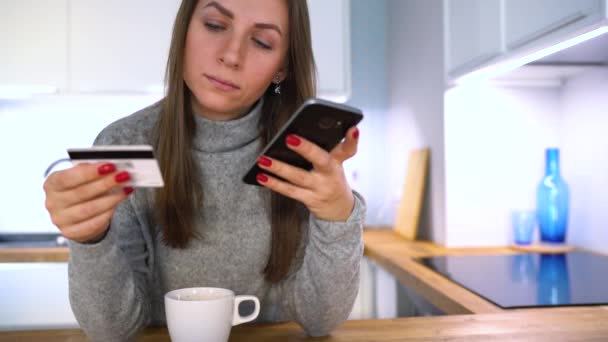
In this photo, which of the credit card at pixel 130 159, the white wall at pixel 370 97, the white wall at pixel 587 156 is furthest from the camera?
the white wall at pixel 370 97

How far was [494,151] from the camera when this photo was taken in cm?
201

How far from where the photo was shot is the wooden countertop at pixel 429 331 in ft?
2.44

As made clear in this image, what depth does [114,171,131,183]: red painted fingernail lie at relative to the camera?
589 mm

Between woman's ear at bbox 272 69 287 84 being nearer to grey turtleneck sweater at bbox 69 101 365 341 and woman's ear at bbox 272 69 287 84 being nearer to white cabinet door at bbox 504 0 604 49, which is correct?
grey turtleneck sweater at bbox 69 101 365 341

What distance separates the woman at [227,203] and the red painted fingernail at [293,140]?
10 cm

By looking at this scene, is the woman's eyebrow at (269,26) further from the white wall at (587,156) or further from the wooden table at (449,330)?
the white wall at (587,156)

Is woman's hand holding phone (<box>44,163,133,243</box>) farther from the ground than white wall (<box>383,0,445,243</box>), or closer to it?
closer to it

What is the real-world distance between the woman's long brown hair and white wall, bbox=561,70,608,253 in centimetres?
124

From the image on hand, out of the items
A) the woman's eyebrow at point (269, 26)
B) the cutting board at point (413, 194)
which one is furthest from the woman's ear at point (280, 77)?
the cutting board at point (413, 194)

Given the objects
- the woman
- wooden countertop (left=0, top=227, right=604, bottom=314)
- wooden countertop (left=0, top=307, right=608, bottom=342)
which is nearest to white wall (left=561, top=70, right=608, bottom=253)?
wooden countertop (left=0, top=227, right=604, bottom=314)

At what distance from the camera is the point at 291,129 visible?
0.64m

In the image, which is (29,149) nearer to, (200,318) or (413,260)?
(413,260)

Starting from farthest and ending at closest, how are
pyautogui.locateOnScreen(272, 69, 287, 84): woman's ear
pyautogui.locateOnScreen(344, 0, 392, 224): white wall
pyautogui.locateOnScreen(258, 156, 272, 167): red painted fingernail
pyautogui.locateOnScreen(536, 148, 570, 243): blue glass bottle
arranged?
pyautogui.locateOnScreen(344, 0, 392, 224): white wall → pyautogui.locateOnScreen(536, 148, 570, 243): blue glass bottle → pyautogui.locateOnScreen(272, 69, 287, 84): woman's ear → pyautogui.locateOnScreen(258, 156, 272, 167): red painted fingernail

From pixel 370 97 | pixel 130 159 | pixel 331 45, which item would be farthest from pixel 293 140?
pixel 370 97
